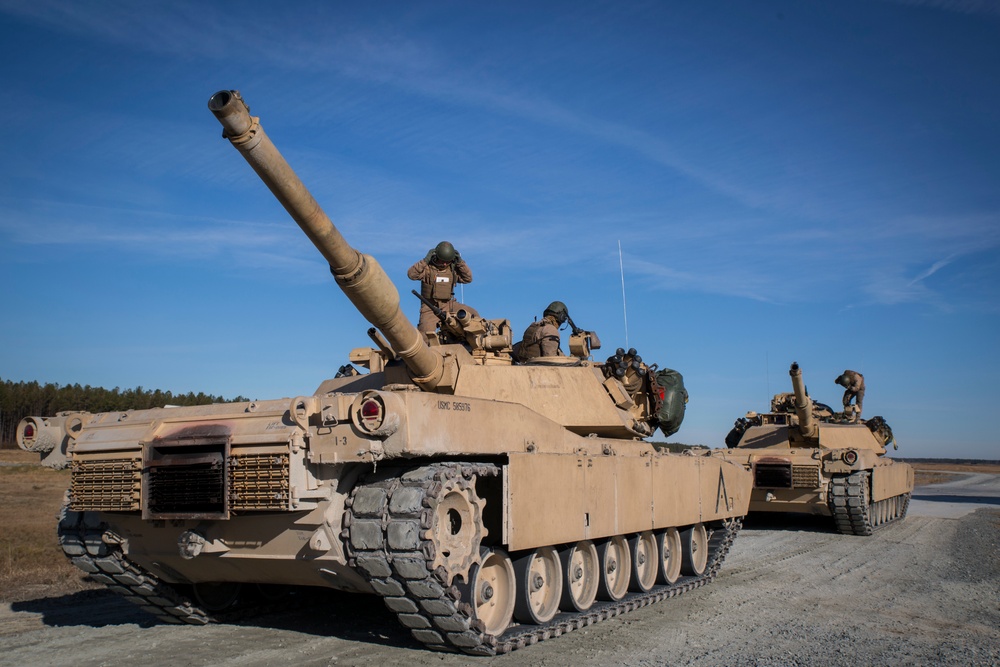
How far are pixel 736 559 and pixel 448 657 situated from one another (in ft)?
32.9

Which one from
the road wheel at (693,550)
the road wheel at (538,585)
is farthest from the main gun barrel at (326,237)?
the road wheel at (693,550)

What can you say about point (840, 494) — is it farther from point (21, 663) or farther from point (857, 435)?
point (21, 663)

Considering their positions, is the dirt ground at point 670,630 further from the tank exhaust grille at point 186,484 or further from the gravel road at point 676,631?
the tank exhaust grille at point 186,484

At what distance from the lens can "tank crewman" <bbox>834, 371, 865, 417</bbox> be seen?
2736 centimetres

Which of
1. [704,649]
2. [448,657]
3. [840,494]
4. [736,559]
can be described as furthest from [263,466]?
[840,494]

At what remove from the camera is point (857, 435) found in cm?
2527

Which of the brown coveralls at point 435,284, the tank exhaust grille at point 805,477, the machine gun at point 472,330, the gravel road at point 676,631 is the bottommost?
the gravel road at point 676,631

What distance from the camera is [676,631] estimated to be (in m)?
10.2

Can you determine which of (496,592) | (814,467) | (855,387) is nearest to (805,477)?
(814,467)

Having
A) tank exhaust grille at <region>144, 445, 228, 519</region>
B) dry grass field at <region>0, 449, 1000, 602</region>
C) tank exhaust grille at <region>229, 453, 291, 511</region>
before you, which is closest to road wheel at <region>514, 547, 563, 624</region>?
tank exhaust grille at <region>229, 453, 291, 511</region>

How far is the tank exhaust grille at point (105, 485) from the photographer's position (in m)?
8.70

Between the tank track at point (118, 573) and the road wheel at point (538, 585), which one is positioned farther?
the road wheel at point (538, 585)

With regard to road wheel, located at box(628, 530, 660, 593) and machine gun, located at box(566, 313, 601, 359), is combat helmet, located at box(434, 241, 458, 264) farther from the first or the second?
road wheel, located at box(628, 530, 660, 593)

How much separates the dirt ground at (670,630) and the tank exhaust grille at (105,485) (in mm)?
1359
